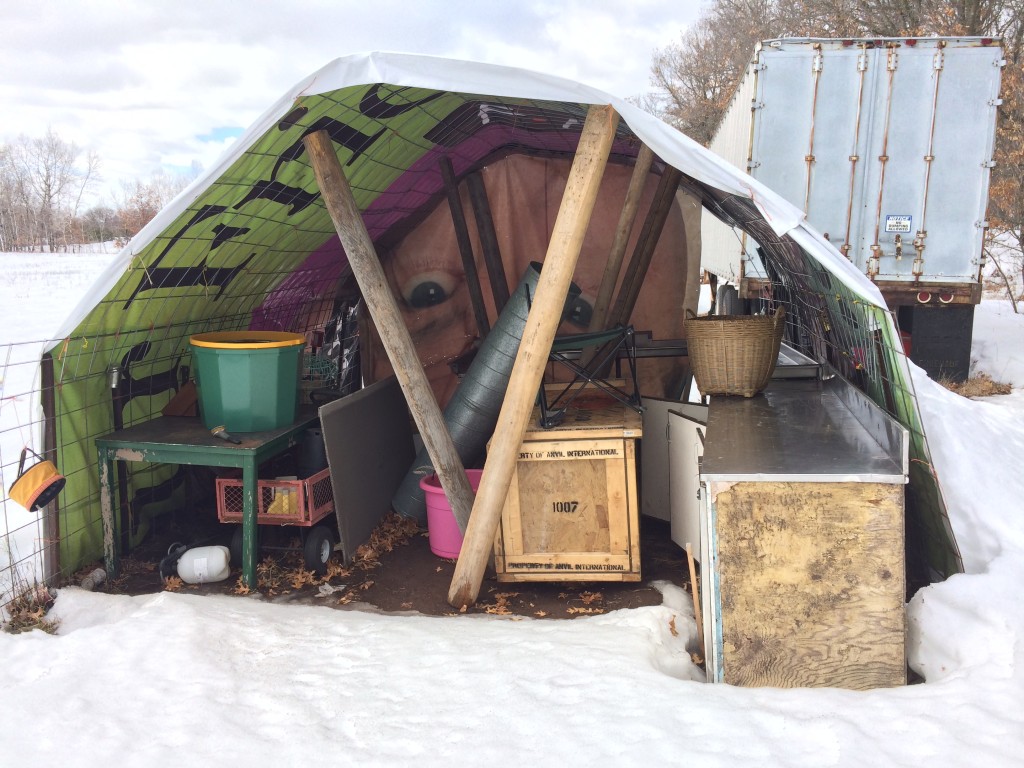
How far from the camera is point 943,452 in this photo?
5379 mm

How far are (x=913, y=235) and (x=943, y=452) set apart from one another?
10.6 ft

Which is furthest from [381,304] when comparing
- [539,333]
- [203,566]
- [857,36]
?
[857,36]

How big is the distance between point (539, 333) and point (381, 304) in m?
0.99

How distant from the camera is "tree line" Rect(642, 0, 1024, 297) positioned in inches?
635

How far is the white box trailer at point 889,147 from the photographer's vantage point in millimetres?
7500

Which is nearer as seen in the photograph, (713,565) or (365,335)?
(713,565)

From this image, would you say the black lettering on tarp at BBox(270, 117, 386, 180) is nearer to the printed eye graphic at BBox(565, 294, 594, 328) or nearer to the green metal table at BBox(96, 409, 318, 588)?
the green metal table at BBox(96, 409, 318, 588)

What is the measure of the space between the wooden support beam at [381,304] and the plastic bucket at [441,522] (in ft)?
1.52

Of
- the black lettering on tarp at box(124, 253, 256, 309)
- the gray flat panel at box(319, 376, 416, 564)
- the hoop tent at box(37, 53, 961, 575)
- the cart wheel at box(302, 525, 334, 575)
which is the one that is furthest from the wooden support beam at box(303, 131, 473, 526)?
the black lettering on tarp at box(124, 253, 256, 309)

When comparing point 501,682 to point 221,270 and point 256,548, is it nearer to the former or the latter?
point 256,548

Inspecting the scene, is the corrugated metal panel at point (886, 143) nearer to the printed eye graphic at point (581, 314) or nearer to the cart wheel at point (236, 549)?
the printed eye graphic at point (581, 314)

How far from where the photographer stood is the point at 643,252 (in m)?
6.72

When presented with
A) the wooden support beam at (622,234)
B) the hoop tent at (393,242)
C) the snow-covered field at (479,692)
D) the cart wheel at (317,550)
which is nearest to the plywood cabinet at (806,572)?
the snow-covered field at (479,692)

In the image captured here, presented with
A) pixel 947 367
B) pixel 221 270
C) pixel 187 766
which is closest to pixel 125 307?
pixel 221 270
